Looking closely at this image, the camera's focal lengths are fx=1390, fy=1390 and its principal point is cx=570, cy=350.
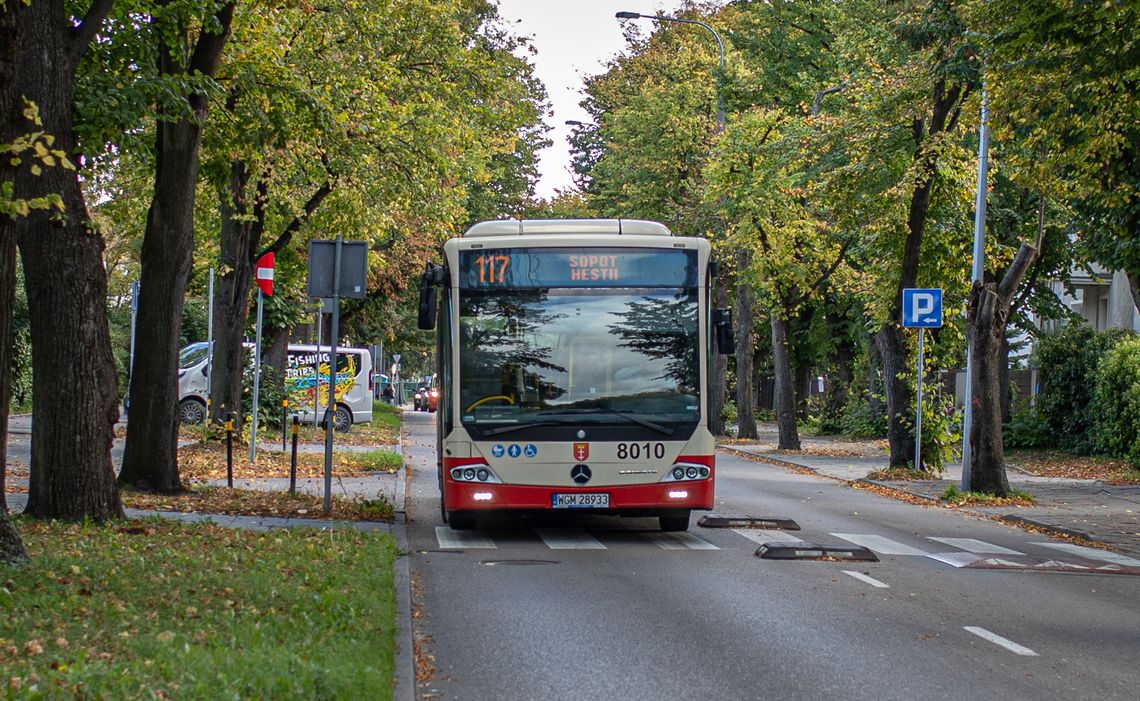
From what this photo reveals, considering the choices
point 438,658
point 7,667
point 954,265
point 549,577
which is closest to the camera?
point 7,667

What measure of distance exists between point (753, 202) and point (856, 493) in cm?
1415

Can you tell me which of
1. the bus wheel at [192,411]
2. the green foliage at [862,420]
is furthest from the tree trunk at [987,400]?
the bus wheel at [192,411]

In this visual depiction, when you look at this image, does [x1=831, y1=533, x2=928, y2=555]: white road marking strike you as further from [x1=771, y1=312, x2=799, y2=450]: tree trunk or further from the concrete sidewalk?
[x1=771, y1=312, x2=799, y2=450]: tree trunk

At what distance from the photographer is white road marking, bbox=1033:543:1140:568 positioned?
14352 millimetres

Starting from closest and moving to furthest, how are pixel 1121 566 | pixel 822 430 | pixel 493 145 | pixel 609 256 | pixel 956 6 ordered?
pixel 1121 566
pixel 609 256
pixel 956 6
pixel 493 145
pixel 822 430

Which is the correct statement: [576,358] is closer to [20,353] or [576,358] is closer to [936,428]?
[936,428]

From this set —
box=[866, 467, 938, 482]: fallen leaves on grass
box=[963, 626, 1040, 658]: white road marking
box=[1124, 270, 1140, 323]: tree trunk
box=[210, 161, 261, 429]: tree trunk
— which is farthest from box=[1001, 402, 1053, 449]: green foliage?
box=[963, 626, 1040, 658]: white road marking

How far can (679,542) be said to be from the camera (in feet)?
48.2

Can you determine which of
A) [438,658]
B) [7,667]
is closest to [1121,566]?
[438,658]

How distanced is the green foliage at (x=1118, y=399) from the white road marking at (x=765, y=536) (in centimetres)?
1462

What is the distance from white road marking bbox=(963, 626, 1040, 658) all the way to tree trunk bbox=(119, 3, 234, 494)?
10.7m

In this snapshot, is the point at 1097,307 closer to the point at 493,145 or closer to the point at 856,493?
the point at 493,145

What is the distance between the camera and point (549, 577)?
11.8 meters

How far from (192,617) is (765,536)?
8.49 m
